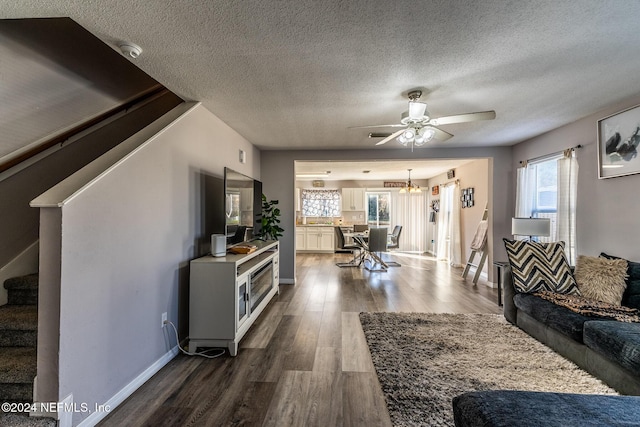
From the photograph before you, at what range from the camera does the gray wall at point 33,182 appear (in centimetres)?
218

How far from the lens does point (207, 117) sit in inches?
116

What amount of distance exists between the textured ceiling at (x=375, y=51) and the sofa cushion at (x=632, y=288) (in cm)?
158

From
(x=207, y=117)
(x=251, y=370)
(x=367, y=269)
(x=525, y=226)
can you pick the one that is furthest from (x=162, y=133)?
(x=367, y=269)

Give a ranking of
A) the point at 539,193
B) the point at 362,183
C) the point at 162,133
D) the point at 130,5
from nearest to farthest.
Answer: the point at 130,5
the point at 162,133
the point at 539,193
the point at 362,183

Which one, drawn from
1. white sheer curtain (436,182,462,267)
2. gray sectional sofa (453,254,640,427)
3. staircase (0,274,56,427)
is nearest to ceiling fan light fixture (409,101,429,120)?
gray sectional sofa (453,254,640,427)

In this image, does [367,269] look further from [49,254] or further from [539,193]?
[49,254]

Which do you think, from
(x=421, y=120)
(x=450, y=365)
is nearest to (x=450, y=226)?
(x=421, y=120)

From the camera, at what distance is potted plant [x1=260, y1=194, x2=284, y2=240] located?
4.48 metres

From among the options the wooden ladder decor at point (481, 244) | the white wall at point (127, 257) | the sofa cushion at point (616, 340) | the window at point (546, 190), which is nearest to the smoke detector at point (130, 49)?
the white wall at point (127, 257)

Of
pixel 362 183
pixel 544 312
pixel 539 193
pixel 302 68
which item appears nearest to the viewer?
pixel 302 68

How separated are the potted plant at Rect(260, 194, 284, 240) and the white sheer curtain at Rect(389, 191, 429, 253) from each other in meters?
5.21

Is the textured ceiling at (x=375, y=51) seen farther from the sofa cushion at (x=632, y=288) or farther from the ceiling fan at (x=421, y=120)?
the sofa cushion at (x=632, y=288)

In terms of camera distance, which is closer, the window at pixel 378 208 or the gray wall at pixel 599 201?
the gray wall at pixel 599 201

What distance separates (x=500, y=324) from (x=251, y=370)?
2.59 meters
